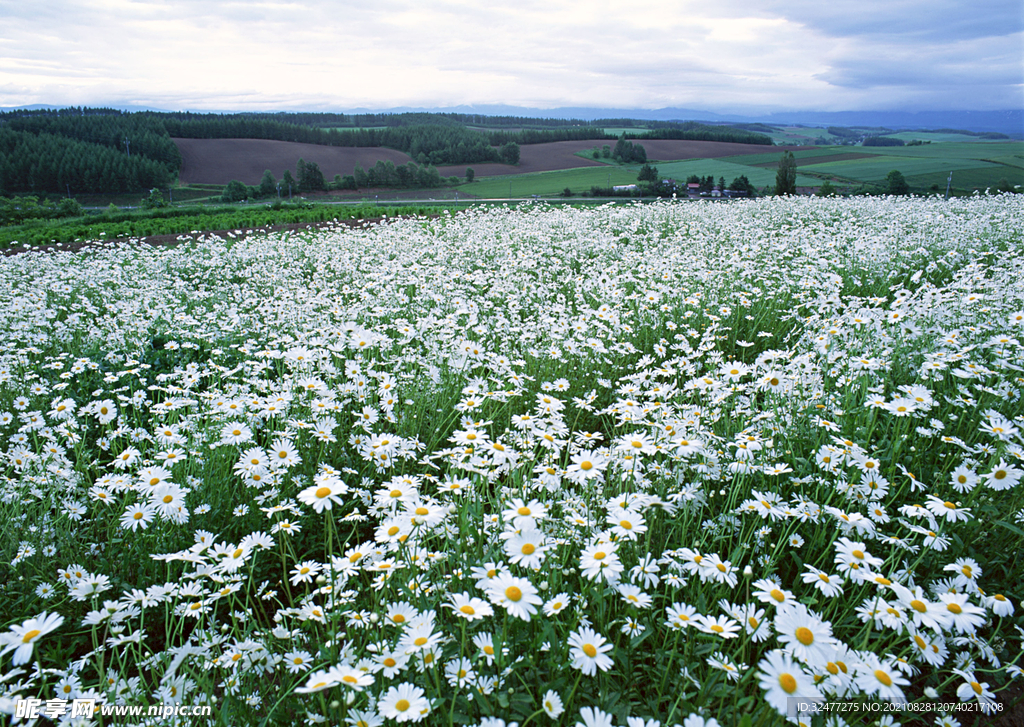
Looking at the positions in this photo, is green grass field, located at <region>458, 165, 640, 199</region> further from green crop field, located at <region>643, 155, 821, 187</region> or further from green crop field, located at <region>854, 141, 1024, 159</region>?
green crop field, located at <region>854, 141, 1024, 159</region>

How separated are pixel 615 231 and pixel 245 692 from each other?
48.1ft

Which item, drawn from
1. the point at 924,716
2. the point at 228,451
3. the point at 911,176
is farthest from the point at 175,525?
the point at 911,176

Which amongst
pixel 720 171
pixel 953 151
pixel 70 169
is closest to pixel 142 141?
pixel 70 169

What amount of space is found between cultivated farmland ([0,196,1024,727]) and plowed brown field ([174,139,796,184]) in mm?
63451

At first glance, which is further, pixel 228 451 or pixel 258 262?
pixel 258 262

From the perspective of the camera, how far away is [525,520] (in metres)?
2.02

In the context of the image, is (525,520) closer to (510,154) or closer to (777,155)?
(510,154)

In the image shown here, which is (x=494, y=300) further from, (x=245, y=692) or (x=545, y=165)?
(x=545, y=165)

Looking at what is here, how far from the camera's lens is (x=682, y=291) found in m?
7.13

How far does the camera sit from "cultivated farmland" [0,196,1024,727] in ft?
6.16

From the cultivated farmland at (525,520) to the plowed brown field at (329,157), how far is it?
208 ft

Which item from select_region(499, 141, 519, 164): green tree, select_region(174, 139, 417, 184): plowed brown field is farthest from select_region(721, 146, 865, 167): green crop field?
select_region(174, 139, 417, 184): plowed brown field

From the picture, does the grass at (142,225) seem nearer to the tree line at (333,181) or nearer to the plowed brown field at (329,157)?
the tree line at (333,181)

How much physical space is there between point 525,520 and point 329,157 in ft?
243
